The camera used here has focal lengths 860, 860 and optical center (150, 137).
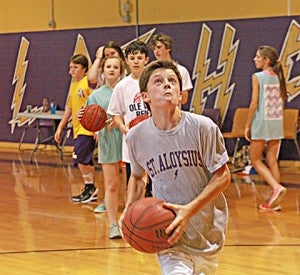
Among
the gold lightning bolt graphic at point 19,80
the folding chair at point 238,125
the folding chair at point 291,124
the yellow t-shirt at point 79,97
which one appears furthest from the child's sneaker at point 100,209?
the gold lightning bolt graphic at point 19,80

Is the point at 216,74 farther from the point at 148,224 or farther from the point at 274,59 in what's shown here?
the point at 148,224

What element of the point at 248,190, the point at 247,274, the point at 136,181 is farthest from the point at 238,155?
the point at 136,181

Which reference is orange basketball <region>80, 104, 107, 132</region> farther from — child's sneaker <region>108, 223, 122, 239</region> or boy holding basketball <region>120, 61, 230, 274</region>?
boy holding basketball <region>120, 61, 230, 274</region>

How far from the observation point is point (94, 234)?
8.38 meters

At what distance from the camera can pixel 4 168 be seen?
14.1 meters

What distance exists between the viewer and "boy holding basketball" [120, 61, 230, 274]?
4.39m

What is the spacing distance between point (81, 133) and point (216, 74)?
423cm

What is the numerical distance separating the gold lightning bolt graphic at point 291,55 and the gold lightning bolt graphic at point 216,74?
960 millimetres

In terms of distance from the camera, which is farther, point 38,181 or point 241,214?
point 38,181

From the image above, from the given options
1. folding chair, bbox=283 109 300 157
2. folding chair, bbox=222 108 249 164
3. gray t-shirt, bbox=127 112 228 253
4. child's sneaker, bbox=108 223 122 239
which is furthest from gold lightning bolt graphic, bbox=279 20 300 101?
gray t-shirt, bbox=127 112 228 253

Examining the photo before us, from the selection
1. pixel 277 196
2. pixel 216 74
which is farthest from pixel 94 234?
pixel 216 74

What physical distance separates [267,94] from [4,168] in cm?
579

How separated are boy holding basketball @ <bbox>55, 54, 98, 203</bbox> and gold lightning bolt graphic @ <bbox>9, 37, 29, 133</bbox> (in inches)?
271

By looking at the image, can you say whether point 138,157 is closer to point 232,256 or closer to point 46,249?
point 232,256
